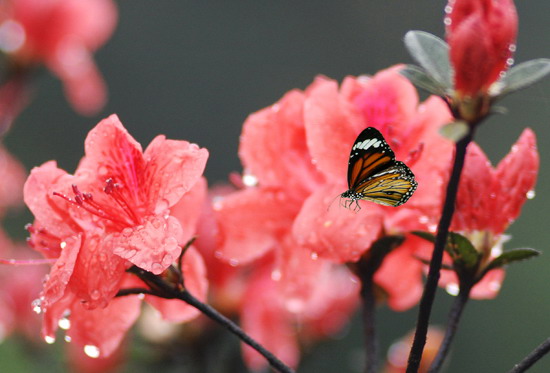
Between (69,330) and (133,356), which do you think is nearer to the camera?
(69,330)

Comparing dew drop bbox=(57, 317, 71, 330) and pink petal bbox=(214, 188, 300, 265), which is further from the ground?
pink petal bbox=(214, 188, 300, 265)

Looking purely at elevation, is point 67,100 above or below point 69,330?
below

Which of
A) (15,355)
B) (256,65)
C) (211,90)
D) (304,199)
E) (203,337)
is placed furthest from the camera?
(256,65)

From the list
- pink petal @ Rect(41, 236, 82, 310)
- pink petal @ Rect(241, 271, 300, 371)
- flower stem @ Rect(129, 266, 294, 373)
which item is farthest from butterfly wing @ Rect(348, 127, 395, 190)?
pink petal @ Rect(241, 271, 300, 371)

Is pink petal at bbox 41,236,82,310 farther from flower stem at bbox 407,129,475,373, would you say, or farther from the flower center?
flower stem at bbox 407,129,475,373

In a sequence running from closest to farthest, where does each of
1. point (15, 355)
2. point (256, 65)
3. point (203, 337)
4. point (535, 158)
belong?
point (535, 158) < point (203, 337) < point (15, 355) < point (256, 65)

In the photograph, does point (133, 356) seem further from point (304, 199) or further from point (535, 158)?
point (535, 158)

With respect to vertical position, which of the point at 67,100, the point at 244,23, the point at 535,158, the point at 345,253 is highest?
the point at 535,158

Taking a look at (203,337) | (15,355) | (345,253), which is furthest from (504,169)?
(15,355)
